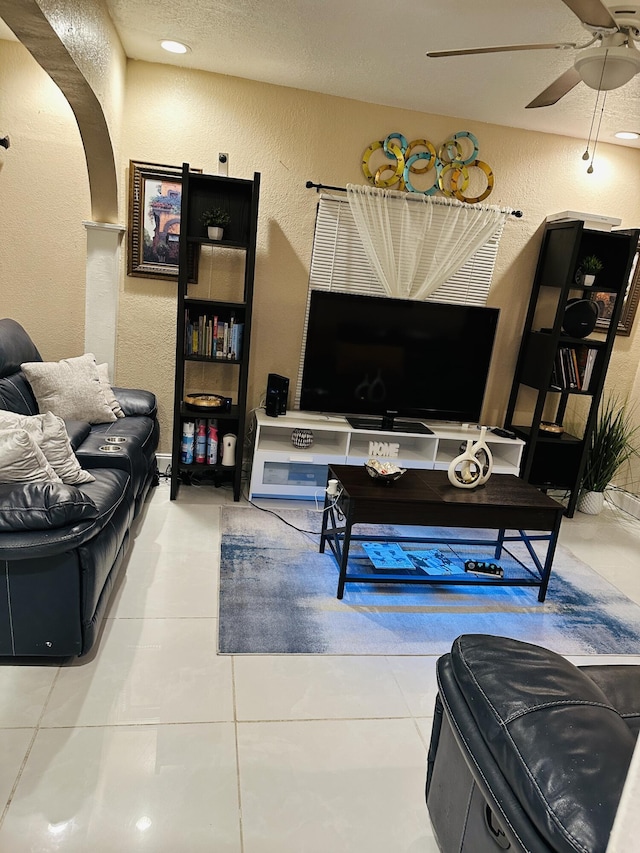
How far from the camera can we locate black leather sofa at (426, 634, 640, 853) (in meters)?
0.92

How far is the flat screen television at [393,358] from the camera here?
396cm

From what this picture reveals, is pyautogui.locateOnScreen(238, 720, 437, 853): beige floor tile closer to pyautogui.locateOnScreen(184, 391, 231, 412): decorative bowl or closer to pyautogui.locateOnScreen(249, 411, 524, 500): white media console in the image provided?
pyautogui.locateOnScreen(249, 411, 524, 500): white media console

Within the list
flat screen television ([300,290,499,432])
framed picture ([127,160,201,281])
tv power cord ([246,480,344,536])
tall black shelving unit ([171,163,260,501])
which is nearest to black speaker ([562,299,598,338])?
flat screen television ([300,290,499,432])

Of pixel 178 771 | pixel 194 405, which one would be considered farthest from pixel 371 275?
pixel 178 771

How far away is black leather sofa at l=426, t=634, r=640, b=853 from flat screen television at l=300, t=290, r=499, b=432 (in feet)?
8.97

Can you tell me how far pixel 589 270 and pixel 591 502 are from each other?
5.69ft

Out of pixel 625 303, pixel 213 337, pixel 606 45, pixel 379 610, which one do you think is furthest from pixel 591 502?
pixel 606 45

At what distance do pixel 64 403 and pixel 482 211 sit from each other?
119 inches

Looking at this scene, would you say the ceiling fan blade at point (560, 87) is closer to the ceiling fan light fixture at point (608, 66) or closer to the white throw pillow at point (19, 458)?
the ceiling fan light fixture at point (608, 66)

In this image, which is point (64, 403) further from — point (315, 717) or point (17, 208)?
point (315, 717)

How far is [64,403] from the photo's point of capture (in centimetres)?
321

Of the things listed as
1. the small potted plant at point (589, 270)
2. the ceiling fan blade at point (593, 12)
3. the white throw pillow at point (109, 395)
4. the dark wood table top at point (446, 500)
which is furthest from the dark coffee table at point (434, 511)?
the ceiling fan blade at point (593, 12)

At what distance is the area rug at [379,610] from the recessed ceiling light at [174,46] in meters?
2.80

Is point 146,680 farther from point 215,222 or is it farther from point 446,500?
point 215,222
